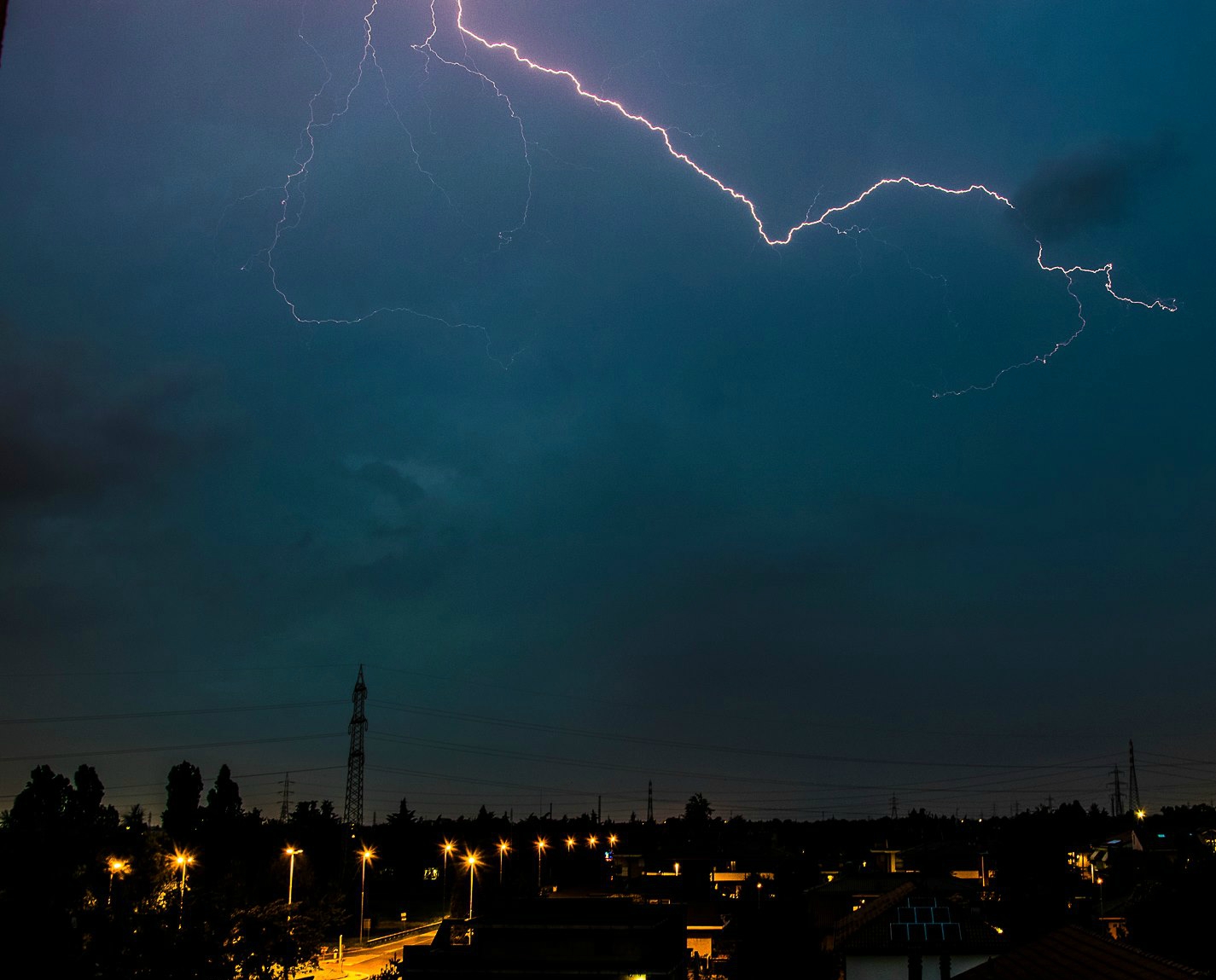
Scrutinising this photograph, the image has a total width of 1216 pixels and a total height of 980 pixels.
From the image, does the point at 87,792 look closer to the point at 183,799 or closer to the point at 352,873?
the point at 183,799

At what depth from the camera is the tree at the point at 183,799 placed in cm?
7144

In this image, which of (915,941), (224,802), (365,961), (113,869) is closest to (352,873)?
(224,802)

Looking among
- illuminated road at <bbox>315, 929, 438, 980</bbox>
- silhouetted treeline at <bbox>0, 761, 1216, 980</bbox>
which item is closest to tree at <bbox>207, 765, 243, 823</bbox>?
silhouetted treeline at <bbox>0, 761, 1216, 980</bbox>

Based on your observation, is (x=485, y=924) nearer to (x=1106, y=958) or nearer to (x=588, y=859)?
(x=1106, y=958)

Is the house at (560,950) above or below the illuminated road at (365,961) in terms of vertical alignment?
above

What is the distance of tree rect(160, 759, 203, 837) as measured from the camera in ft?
234

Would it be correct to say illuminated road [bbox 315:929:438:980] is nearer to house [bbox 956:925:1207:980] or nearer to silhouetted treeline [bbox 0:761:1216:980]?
silhouetted treeline [bbox 0:761:1216:980]

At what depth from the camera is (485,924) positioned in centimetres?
3694

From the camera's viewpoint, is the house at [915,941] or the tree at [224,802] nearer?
the house at [915,941]

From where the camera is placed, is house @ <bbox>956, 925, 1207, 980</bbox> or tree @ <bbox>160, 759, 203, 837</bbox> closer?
house @ <bbox>956, 925, 1207, 980</bbox>

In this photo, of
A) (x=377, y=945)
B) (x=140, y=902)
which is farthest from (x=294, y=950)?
(x=377, y=945)

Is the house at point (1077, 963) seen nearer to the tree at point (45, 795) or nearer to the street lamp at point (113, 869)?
the street lamp at point (113, 869)

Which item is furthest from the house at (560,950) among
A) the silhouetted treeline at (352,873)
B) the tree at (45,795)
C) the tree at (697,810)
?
the tree at (697,810)

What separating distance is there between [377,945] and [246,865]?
60.4 ft
